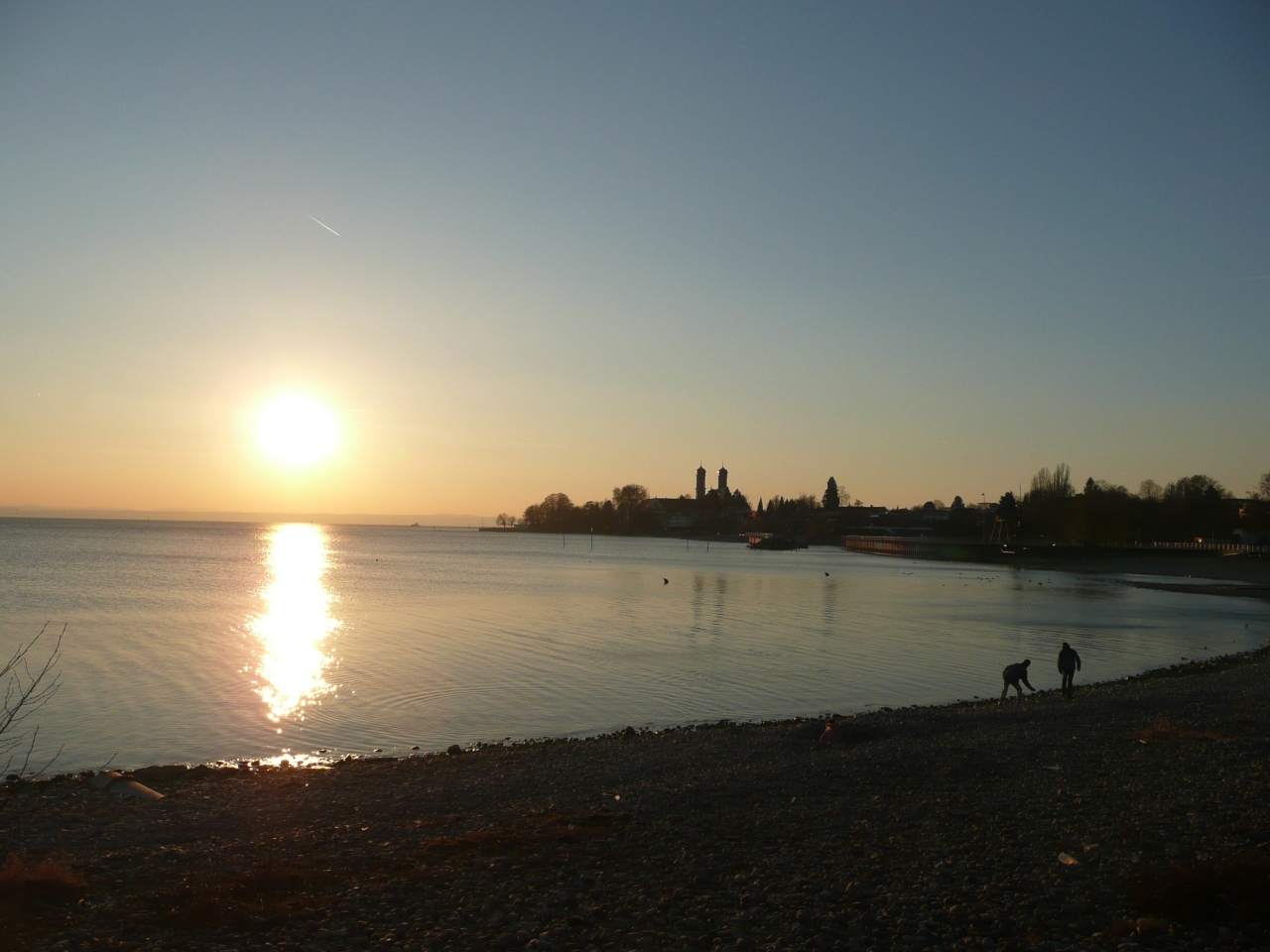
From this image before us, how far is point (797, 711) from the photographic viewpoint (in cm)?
2180

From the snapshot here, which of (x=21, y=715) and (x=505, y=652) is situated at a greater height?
(x=21, y=715)

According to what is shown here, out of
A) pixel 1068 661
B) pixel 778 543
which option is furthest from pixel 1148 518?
pixel 1068 661

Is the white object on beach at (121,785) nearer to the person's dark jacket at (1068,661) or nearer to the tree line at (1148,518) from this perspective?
the person's dark jacket at (1068,661)

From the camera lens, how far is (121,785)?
13.3 m

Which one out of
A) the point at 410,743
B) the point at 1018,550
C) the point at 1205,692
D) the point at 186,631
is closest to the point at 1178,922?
the point at 410,743

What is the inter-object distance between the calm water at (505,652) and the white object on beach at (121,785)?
2.66 meters

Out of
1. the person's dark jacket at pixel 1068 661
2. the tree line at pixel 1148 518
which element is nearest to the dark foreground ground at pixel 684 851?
the person's dark jacket at pixel 1068 661

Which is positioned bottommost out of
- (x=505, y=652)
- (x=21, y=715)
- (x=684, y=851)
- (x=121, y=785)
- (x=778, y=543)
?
(x=778, y=543)

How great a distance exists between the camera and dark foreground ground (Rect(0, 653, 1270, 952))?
735cm

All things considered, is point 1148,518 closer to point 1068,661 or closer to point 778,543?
point 778,543

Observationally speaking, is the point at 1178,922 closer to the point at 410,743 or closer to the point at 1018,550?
the point at 410,743

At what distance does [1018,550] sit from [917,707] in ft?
421

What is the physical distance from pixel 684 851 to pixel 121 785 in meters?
9.11

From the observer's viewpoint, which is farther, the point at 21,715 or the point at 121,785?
the point at 21,715
